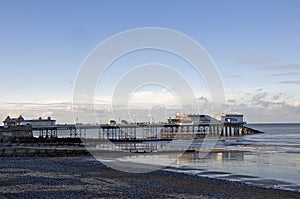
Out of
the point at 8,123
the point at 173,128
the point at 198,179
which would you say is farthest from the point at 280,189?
the point at 173,128

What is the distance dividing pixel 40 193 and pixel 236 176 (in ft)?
43.6

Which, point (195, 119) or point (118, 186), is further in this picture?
point (195, 119)

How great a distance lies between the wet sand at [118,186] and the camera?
54.7ft

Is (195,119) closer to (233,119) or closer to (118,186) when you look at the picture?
(233,119)

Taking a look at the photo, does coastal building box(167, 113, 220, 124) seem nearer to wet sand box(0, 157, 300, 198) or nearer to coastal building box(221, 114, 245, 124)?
coastal building box(221, 114, 245, 124)

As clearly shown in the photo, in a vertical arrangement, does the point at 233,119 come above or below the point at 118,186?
above

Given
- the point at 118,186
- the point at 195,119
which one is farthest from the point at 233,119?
the point at 118,186

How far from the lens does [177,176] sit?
24.3 metres

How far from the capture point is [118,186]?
1911cm

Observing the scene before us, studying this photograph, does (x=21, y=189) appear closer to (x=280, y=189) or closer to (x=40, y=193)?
(x=40, y=193)

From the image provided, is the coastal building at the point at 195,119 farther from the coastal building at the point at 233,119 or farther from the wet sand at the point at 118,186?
the wet sand at the point at 118,186

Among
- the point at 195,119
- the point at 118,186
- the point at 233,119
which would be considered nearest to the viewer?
the point at 118,186

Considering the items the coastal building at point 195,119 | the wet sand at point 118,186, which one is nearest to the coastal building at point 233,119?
the coastal building at point 195,119

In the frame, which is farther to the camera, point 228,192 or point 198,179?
point 198,179
